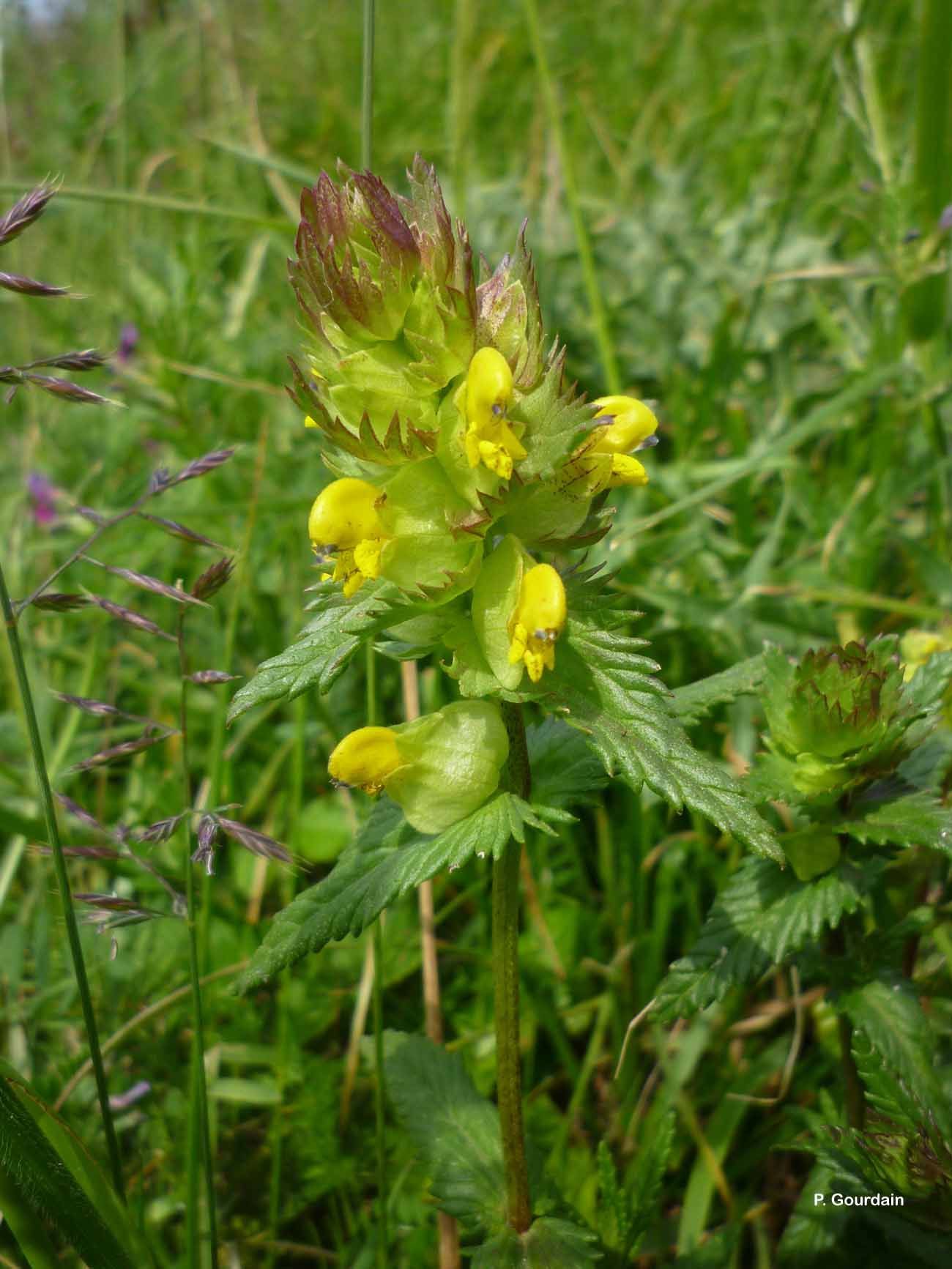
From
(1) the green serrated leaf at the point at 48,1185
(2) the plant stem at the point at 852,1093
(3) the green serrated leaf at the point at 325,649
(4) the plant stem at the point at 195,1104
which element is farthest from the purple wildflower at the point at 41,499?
(2) the plant stem at the point at 852,1093

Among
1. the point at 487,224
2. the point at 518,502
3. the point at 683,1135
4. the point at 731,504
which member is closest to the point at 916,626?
the point at 731,504

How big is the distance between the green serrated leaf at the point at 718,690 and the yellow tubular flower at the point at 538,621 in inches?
8.5

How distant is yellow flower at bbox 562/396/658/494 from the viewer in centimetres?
87

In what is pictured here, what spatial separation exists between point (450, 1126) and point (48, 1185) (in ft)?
1.45

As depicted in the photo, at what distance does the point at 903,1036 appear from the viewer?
0.96m

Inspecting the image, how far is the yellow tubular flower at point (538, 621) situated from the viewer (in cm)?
80

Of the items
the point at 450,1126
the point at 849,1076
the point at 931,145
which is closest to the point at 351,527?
the point at 450,1126

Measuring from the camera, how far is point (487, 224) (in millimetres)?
2850

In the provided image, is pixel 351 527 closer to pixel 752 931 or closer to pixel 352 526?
pixel 352 526

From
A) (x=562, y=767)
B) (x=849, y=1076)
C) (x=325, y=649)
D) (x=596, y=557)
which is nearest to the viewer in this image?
(x=325, y=649)

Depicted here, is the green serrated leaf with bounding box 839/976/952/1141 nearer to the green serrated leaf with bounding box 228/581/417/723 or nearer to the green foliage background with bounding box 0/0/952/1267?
the green foliage background with bounding box 0/0/952/1267

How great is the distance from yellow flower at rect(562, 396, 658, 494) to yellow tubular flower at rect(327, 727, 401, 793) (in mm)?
295

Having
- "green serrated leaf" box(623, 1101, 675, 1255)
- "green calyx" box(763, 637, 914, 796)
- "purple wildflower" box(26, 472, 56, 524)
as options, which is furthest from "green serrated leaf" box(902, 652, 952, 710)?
"purple wildflower" box(26, 472, 56, 524)

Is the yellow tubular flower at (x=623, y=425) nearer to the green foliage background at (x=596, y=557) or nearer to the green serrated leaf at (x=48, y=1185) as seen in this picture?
the green foliage background at (x=596, y=557)
